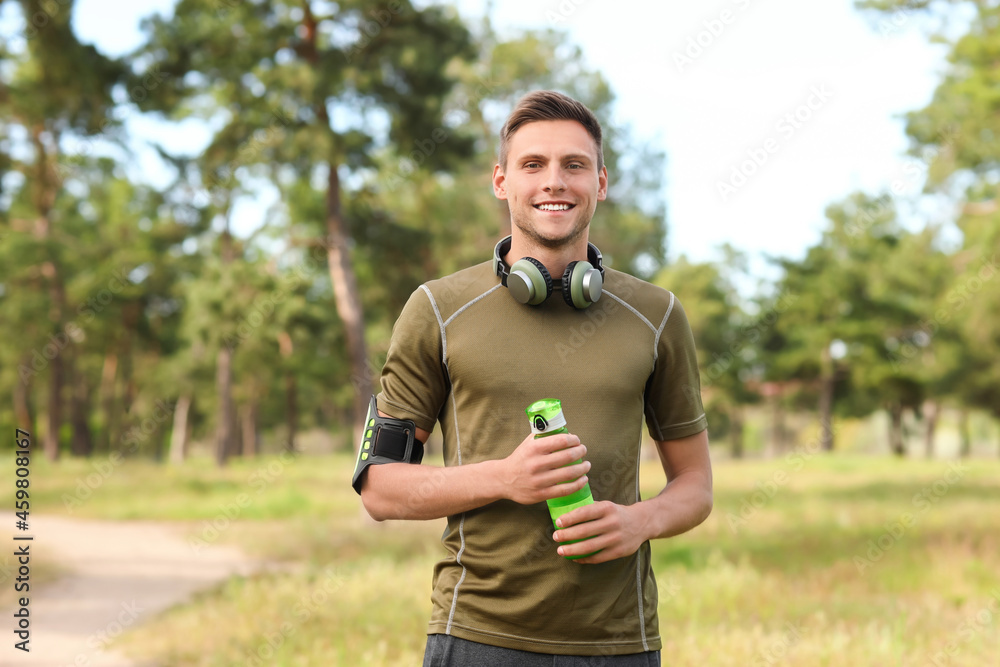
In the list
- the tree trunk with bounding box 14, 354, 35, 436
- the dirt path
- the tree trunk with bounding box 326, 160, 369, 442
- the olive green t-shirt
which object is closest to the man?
the olive green t-shirt

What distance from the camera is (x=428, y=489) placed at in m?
2.33

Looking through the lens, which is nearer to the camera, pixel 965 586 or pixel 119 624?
pixel 119 624

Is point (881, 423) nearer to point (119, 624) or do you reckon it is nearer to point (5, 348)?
point (5, 348)

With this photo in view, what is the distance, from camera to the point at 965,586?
9.51 meters

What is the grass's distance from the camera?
6.84 m

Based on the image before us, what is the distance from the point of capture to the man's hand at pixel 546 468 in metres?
2.14

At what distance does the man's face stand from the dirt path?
665 centimetres

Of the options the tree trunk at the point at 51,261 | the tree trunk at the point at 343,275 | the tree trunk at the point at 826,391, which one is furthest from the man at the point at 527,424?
the tree trunk at the point at 826,391

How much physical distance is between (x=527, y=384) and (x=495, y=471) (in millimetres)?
293

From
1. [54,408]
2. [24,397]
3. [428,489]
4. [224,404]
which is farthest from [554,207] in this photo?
[24,397]

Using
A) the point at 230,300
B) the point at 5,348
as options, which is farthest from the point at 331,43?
the point at 5,348

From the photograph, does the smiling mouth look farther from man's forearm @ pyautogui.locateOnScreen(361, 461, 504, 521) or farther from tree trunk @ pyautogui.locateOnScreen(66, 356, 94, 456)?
tree trunk @ pyautogui.locateOnScreen(66, 356, 94, 456)

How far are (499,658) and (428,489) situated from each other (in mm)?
524

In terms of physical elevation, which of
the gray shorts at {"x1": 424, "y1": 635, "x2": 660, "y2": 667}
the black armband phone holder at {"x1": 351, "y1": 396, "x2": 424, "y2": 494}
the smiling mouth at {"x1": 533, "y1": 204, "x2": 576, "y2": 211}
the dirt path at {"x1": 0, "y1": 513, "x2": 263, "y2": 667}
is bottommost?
the dirt path at {"x1": 0, "y1": 513, "x2": 263, "y2": 667}
